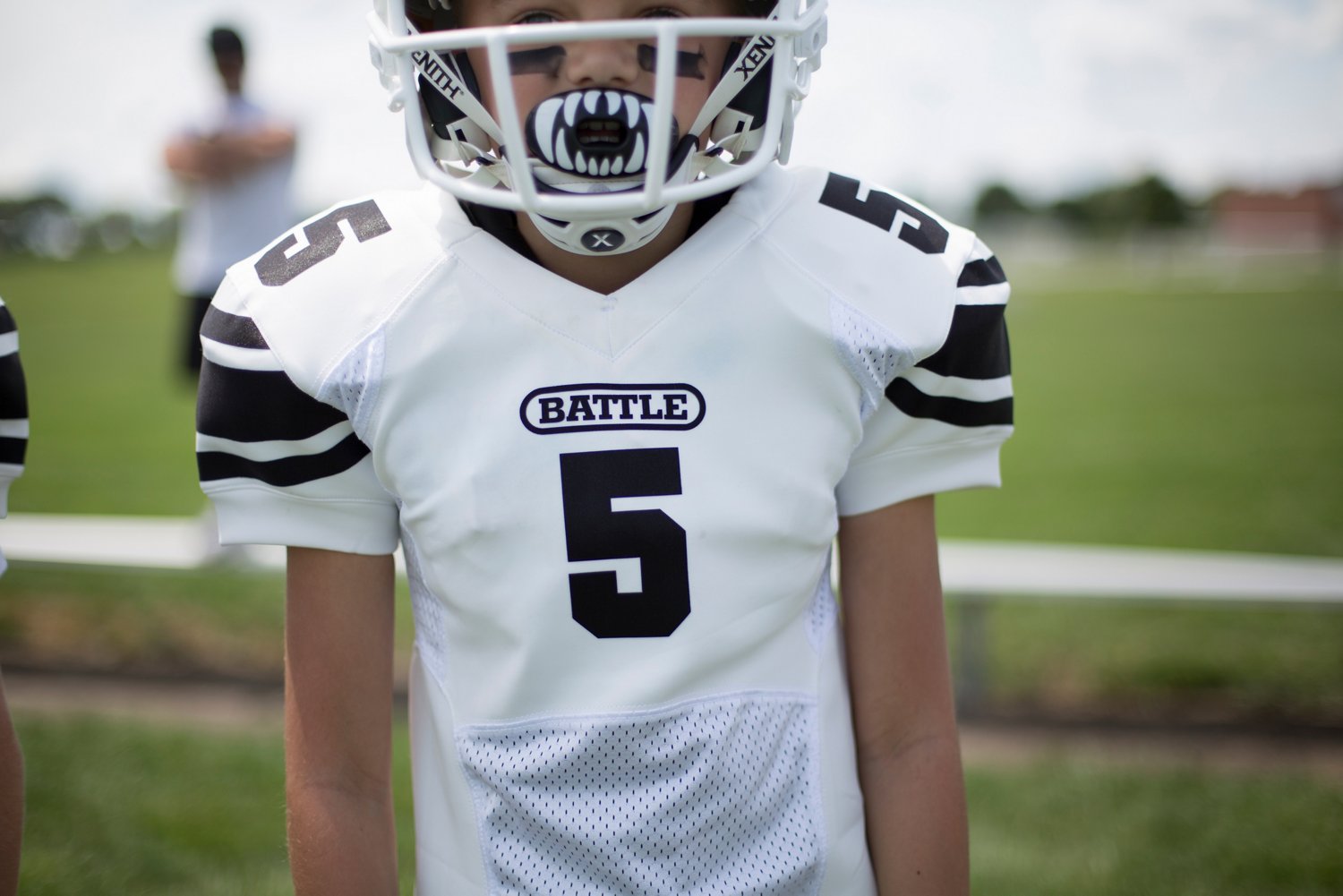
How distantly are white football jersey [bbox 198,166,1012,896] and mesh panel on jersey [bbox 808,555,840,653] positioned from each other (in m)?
0.04

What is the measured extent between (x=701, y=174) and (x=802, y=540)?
0.43 meters

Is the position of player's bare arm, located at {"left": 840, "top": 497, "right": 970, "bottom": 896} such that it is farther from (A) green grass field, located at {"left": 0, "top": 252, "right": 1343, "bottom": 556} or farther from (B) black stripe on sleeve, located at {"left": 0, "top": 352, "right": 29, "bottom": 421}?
(A) green grass field, located at {"left": 0, "top": 252, "right": 1343, "bottom": 556}

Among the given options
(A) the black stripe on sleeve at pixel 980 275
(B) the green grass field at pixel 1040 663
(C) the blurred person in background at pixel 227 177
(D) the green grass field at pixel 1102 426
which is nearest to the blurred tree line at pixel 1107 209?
(D) the green grass field at pixel 1102 426

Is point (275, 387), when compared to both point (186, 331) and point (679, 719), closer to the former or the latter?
point (679, 719)

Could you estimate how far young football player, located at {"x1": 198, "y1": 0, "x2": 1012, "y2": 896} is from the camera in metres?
1.19

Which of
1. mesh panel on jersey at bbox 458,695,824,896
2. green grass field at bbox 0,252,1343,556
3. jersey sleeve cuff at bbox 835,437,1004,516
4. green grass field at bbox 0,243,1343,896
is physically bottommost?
green grass field at bbox 0,252,1343,556

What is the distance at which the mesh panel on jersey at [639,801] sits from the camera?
1.21 meters

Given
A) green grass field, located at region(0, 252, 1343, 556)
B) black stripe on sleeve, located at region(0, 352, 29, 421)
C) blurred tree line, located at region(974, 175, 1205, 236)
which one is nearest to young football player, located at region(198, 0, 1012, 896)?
black stripe on sleeve, located at region(0, 352, 29, 421)

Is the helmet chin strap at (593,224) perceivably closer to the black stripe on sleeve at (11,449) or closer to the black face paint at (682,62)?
the black face paint at (682,62)

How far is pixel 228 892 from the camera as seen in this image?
2.88m

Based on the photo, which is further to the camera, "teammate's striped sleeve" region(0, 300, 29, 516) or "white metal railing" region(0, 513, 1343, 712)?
"white metal railing" region(0, 513, 1343, 712)

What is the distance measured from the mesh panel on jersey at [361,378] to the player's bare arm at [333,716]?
18cm

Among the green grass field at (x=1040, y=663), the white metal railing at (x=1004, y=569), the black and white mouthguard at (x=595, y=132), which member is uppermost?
the black and white mouthguard at (x=595, y=132)

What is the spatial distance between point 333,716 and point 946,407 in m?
0.76
